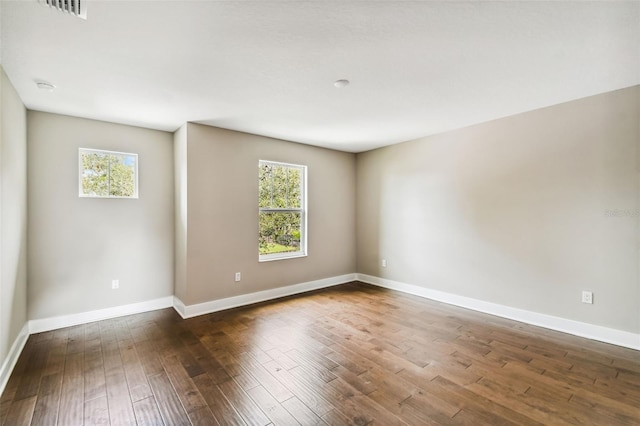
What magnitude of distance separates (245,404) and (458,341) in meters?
2.12

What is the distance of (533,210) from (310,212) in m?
3.08

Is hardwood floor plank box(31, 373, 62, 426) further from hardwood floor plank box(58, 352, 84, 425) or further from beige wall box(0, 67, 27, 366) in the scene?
beige wall box(0, 67, 27, 366)

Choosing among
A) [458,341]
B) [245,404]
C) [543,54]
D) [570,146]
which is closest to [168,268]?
[245,404]

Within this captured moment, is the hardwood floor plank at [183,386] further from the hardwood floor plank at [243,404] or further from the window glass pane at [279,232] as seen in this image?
the window glass pane at [279,232]

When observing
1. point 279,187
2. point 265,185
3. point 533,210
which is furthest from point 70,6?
point 533,210

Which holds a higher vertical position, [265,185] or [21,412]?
[265,185]

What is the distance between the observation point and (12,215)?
2.48 metres

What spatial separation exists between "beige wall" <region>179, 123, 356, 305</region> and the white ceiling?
708 millimetres

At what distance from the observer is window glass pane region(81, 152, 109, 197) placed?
343 cm

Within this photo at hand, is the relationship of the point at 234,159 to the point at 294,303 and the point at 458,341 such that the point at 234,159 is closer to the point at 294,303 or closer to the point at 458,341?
the point at 294,303

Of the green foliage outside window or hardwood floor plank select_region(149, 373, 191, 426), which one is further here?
the green foliage outside window

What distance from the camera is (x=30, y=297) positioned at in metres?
3.07

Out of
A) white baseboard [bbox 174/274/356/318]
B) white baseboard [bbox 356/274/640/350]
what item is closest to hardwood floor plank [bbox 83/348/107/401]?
white baseboard [bbox 174/274/356/318]

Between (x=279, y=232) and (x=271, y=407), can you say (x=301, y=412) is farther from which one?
(x=279, y=232)
